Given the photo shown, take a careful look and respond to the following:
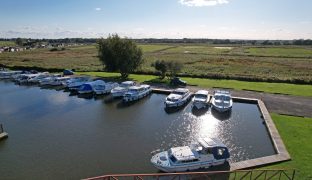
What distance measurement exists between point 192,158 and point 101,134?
11875 mm

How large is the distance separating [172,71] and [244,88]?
49.1 feet

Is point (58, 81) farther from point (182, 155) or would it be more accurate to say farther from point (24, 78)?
point (182, 155)

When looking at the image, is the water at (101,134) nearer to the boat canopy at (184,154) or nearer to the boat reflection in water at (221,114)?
the boat reflection in water at (221,114)

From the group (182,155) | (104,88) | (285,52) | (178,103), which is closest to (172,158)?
(182,155)

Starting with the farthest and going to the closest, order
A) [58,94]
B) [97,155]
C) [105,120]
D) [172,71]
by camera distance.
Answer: [172,71] → [58,94] → [105,120] → [97,155]

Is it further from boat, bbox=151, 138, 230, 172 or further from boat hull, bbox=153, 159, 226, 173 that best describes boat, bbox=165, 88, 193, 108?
boat hull, bbox=153, 159, 226, 173

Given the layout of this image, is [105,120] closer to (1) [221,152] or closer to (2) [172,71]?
(1) [221,152]

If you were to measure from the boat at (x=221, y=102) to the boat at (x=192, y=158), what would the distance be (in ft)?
47.1

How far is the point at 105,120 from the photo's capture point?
1391 inches

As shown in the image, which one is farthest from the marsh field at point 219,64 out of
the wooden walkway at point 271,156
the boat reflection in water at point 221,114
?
the wooden walkway at point 271,156

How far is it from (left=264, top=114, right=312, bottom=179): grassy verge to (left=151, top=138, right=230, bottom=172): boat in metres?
3.82

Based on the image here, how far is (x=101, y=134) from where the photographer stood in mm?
30312

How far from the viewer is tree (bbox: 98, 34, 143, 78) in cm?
5850

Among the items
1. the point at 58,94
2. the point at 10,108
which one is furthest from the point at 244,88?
the point at 10,108
